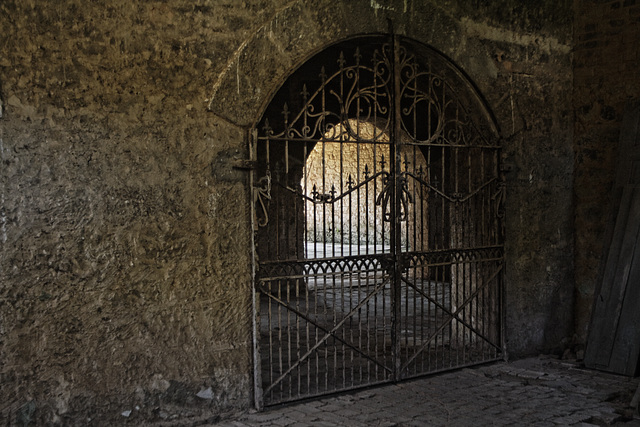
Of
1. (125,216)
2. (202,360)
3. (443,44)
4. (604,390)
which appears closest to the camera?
(125,216)

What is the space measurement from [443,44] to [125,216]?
303 cm

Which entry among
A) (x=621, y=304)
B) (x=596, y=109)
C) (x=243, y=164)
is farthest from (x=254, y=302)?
(x=596, y=109)

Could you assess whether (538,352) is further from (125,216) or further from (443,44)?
(125,216)

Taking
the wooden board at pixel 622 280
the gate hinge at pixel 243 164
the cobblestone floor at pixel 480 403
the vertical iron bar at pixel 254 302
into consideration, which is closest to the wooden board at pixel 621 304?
the wooden board at pixel 622 280

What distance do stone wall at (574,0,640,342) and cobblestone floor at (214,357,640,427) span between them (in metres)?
1.10

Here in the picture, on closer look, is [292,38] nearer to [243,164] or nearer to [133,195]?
[243,164]

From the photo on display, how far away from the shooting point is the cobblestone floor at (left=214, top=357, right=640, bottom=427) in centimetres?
412

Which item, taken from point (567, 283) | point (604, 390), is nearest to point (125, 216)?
point (604, 390)

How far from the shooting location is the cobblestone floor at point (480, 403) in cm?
412

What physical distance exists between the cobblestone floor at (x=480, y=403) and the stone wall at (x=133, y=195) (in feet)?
1.76

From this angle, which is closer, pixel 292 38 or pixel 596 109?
pixel 292 38

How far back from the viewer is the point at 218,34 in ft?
13.4

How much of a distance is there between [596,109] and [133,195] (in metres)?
4.52

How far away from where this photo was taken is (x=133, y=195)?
3.85 m
